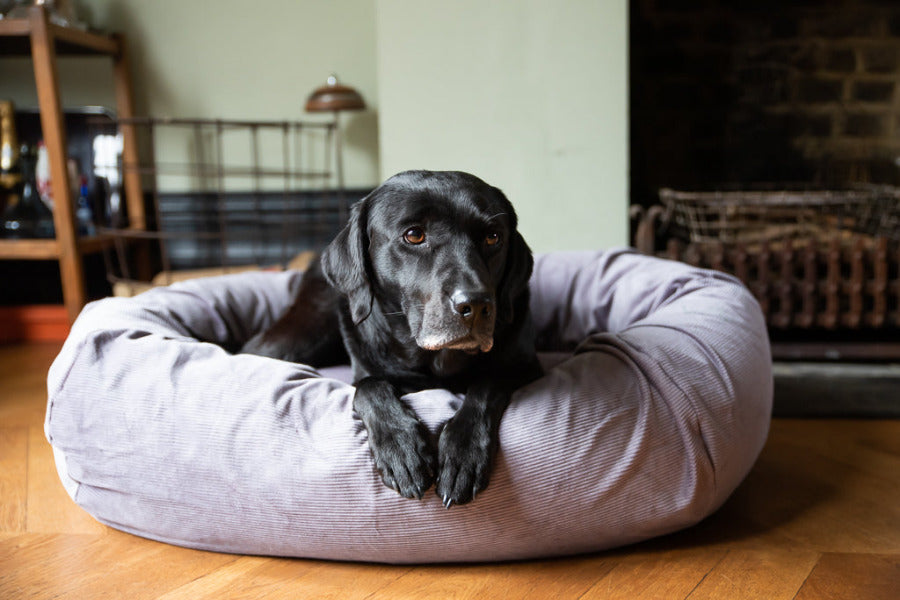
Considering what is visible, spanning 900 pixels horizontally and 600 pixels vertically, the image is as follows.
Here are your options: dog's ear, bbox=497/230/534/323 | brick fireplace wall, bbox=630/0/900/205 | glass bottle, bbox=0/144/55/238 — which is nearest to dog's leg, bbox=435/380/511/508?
dog's ear, bbox=497/230/534/323

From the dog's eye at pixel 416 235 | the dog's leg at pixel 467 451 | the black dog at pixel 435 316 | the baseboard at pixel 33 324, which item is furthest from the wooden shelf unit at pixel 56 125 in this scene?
the dog's leg at pixel 467 451

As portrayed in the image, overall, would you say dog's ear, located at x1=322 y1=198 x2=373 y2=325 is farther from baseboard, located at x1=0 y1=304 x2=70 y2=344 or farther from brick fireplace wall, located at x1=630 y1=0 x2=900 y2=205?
baseboard, located at x1=0 y1=304 x2=70 y2=344

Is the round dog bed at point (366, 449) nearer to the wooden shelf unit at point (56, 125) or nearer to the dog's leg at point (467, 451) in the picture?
the dog's leg at point (467, 451)

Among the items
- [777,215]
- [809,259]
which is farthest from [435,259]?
[777,215]

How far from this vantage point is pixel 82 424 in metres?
1.36

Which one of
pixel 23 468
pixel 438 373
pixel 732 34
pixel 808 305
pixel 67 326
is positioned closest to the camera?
pixel 438 373

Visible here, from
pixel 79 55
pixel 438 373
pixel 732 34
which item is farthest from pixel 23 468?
pixel 732 34

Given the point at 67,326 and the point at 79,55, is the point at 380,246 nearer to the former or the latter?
the point at 67,326

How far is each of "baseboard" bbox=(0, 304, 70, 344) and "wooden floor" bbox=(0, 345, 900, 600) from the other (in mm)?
1722

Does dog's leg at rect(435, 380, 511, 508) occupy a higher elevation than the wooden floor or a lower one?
higher

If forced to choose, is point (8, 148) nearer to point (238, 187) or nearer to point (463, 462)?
point (238, 187)

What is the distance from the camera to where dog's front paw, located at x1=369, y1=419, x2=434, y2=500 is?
3.84 ft

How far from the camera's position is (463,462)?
117 centimetres

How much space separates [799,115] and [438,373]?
2.09 meters
